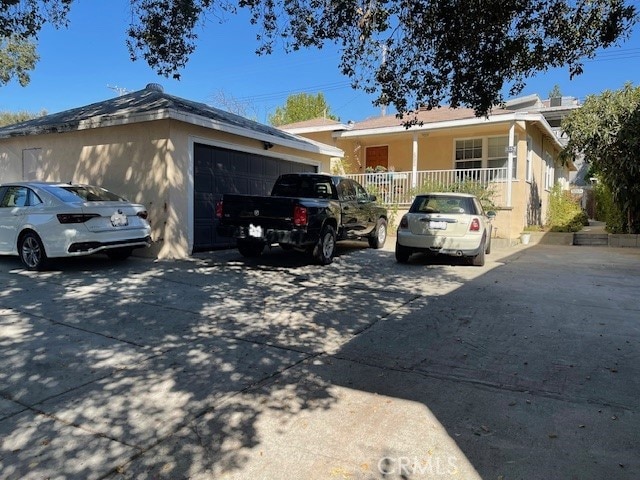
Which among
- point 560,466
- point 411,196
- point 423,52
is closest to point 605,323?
point 560,466

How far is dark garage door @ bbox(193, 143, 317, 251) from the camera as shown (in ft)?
37.1

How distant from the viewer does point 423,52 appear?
839cm

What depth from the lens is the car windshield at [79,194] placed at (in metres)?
8.54

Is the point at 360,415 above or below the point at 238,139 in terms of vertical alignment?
below

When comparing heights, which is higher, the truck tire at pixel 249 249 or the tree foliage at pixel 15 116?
the tree foliage at pixel 15 116

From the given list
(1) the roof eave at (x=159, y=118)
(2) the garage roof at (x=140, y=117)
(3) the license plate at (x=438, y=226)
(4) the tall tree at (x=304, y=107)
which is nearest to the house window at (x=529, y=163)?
(3) the license plate at (x=438, y=226)

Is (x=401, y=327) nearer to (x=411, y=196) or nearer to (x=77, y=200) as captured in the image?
(x=77, y=200)

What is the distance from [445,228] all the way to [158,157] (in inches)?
248

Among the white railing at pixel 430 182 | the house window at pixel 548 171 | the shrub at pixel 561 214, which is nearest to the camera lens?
the white railing at pixel 430 182

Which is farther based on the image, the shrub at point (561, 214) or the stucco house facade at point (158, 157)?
the shrub at point (561, 214)

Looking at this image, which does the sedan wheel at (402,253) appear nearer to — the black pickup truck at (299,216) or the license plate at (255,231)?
the black pickup truck at (299,216)

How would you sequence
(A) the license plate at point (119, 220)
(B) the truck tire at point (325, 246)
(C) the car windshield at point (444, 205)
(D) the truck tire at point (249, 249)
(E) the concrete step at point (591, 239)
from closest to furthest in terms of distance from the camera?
(A) the license plate at point (119, 220) < (B) the truck tire at point (325, 246) < (C) the car windshield at point (444, 205) < (D) the truck tire at point (249, 249) < (E) the concrete step at point (591, 239)

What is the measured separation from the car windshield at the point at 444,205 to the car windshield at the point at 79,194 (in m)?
6.19

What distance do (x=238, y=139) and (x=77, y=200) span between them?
4.72 m
